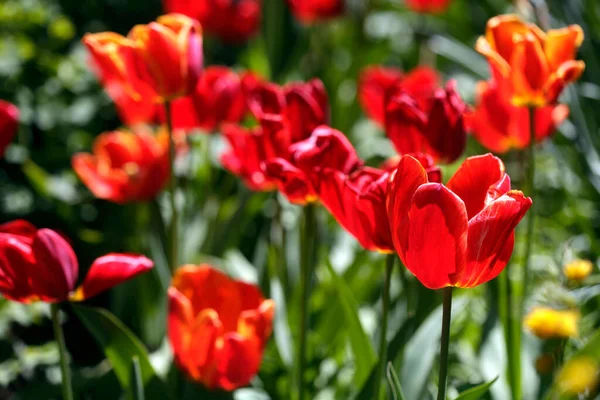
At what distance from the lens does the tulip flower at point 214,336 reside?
1.20 meters

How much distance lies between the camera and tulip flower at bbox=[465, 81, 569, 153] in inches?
58.5

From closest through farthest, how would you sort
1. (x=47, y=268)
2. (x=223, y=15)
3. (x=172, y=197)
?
(x=47, y=268)
(x=172, y=197)
(x=223, y=15)

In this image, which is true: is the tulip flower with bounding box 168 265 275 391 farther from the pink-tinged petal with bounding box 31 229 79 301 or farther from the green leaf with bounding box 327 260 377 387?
the pink-tinged petal with bounding box 31 229 79 301

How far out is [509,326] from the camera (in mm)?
1303

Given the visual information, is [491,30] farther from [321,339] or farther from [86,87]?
[86,87]

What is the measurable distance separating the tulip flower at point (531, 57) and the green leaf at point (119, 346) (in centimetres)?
66

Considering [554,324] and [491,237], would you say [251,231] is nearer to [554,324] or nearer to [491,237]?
[554,324]

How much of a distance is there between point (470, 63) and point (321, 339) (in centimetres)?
93

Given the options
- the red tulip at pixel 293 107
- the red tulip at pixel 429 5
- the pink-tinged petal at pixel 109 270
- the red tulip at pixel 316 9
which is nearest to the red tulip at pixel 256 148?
the red tulip at pixel 293 107

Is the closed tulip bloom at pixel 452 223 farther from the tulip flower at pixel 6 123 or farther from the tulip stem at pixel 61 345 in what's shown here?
the tulip flower at pixel 6 123

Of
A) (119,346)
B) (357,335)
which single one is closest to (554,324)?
(357,335)

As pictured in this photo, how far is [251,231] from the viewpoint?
7.22 ft

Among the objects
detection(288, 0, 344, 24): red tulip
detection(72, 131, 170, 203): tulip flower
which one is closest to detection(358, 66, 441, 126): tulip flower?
detection(72, 131, 170, 203): tulip flower

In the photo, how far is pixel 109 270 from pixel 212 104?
0.77m
